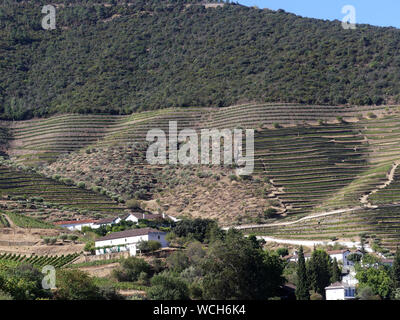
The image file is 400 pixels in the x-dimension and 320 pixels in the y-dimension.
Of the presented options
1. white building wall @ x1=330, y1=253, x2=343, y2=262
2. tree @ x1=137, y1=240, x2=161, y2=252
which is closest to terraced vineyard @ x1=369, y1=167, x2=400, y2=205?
white building wall @ x1=330, y1=253, x2=343, y2=262

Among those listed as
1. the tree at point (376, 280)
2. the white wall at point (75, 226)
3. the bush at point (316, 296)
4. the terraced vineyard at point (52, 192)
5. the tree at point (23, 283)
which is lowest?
the bush at point (316, 296)

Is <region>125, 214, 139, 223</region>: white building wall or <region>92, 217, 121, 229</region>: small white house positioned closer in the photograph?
<region>92, 217, 121, 229</region>: small white house

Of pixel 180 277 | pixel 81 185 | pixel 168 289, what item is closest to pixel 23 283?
pixel 168 289

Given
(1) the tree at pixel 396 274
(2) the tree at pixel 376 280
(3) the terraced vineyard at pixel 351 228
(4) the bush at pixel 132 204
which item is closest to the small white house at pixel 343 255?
(3) the terraced vineyard at pixel 351 228

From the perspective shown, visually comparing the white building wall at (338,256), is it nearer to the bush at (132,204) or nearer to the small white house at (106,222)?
the small white house at (106,222)

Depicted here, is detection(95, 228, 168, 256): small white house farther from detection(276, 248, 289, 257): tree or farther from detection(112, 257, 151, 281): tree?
detection(276, 248, 289, 257): tree
